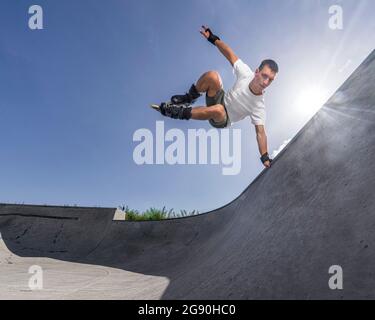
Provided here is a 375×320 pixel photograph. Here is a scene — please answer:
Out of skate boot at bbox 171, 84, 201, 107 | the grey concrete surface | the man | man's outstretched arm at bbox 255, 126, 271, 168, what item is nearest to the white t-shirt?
the man

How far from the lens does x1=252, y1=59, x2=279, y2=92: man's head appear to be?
475 centimetres

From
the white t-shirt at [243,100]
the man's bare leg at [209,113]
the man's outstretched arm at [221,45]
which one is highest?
the man's outstretched arm at [221,45]

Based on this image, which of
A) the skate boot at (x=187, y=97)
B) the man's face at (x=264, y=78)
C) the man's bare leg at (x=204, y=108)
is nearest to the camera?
the man's face at (x=264, y=78)

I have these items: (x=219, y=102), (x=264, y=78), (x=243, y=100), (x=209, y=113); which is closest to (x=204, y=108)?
(x=209, y=113)

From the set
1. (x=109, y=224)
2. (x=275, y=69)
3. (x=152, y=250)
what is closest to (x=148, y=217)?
(x=109, y=224)

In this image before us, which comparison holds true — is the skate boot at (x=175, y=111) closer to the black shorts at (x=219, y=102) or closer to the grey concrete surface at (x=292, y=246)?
the black shorts at (x=219, y=102)

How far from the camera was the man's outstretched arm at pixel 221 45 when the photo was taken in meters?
4.94

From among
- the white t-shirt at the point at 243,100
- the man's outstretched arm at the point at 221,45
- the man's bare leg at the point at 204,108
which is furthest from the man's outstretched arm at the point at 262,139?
the man's outstretched arm at the point at 221,45

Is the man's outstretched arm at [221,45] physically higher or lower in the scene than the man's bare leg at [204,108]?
higher

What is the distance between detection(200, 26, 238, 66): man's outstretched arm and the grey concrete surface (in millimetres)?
1911

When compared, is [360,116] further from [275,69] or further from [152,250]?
[152,250]

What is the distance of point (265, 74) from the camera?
15.6 ft
